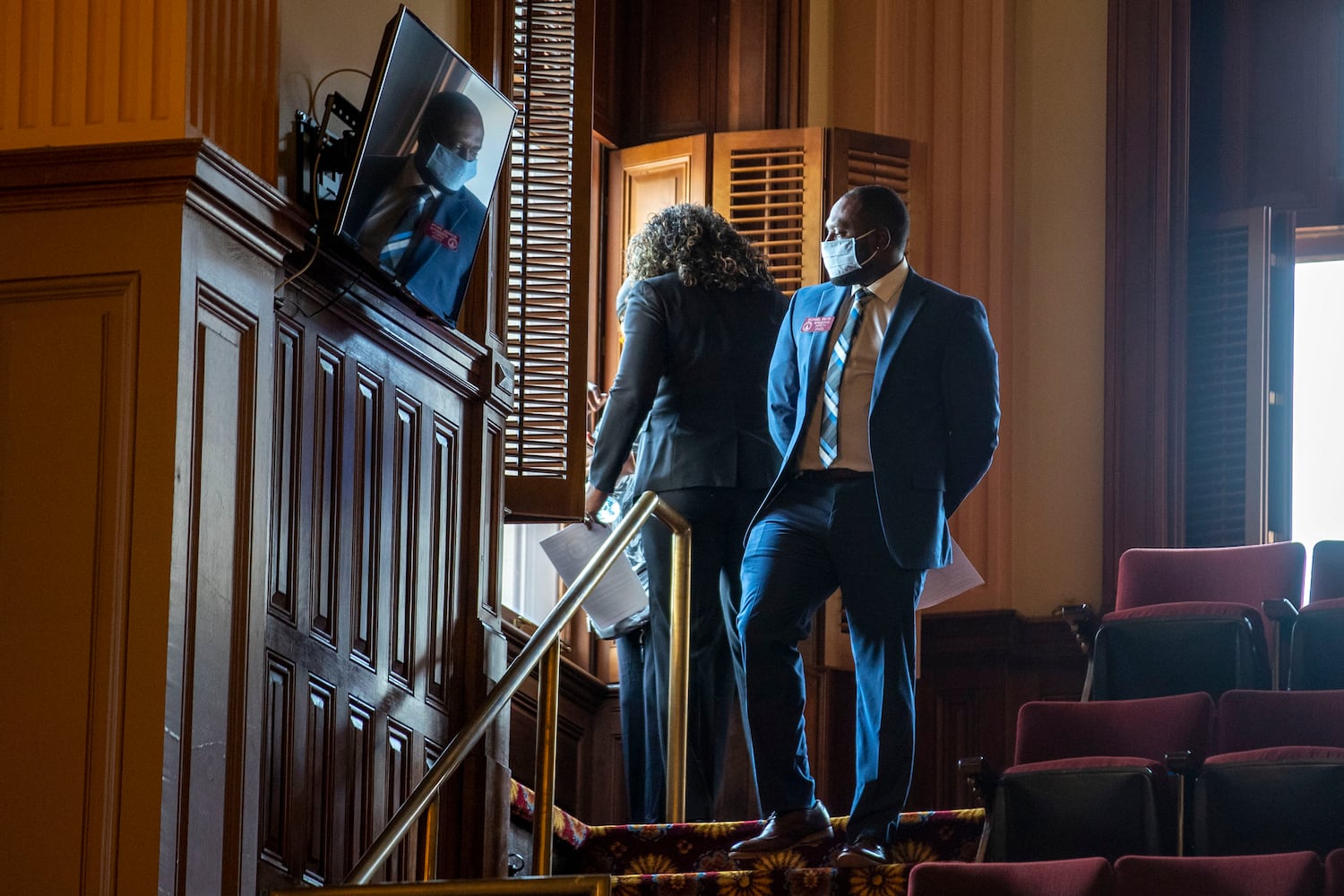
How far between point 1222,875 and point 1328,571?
2.67 m

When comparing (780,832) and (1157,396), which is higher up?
(1157,396)

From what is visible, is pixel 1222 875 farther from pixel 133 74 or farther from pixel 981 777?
pixel 133 74

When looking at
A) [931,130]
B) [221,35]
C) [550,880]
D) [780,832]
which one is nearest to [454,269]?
[221,35]

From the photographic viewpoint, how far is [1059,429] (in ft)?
23.8

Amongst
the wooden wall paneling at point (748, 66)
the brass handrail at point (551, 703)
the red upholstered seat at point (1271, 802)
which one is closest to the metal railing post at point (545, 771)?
the brass handrail at point (551, 703)

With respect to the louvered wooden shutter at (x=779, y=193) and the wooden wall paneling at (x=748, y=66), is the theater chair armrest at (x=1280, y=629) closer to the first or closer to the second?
the louvered wooden shutter at (x=779, y=193)

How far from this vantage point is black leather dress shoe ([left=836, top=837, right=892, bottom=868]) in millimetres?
3889

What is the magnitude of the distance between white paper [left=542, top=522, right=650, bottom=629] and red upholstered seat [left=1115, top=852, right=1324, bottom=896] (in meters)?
1.92

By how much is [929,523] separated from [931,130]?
348 centimetres

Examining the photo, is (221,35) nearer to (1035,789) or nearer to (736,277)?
(736,277)

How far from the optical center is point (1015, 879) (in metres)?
3.41

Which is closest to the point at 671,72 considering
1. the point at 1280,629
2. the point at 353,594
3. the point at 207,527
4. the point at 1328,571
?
the point at 1328,571

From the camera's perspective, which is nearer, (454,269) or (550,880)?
(550,880)

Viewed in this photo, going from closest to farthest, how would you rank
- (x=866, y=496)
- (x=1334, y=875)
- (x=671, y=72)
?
(x=1334, y=875)
(x=866, y=496)
(x=671, y=72)
